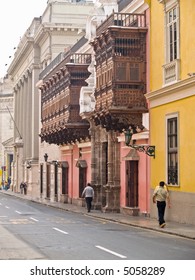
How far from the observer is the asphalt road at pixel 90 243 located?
15453mm

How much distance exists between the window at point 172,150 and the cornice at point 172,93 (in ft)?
2.94

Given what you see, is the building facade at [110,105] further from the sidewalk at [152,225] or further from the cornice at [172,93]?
the sidewalk at [152,225]

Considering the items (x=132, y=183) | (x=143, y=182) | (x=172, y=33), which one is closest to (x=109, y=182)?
(x=132, y=183)

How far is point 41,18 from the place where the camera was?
232 ft

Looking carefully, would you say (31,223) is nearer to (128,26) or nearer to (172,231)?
(172,231)

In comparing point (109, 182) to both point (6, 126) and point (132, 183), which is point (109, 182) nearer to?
point (132, 183)

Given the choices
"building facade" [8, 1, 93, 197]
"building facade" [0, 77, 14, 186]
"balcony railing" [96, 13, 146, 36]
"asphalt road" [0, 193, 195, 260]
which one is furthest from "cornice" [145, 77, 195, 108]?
"building facade" [0, 77, 14, 186]

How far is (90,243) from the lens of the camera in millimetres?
18453

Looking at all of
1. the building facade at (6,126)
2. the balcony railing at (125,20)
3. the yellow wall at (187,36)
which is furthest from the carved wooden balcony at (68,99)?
the building facade at (6,126)

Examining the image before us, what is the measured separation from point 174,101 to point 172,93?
1.21 feet

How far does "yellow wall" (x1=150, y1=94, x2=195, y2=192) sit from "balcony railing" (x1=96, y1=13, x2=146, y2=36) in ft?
15.0

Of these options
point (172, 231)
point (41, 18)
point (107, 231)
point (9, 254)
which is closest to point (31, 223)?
point (107, 231)
